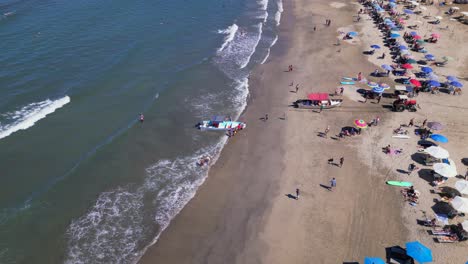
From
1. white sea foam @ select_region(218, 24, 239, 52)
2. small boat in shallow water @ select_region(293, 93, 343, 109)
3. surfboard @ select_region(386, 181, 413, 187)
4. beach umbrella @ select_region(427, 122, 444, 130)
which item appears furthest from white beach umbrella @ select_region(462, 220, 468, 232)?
white sea foam @ select_region(218, 24, 239, 52)

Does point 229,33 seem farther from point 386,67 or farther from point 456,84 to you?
point 456,84

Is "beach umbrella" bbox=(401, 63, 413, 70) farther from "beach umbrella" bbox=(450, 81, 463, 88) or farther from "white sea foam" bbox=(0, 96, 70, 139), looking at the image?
"white sea foam" bbox=(0, 96, 70, 139)

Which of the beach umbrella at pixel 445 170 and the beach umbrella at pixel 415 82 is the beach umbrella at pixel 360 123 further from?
the beach umbrella at pixel 415 82

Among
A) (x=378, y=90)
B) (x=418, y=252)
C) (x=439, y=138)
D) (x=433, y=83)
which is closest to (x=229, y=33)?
(x=378, y=90)

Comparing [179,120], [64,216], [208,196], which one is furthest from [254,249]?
[179,120]

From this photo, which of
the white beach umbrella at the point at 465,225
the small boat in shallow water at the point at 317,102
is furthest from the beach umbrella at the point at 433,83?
the white beach umbrella at the point at 465,225

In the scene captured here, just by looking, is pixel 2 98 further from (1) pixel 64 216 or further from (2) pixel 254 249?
(2) pixel 254 249
